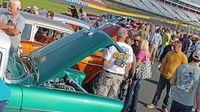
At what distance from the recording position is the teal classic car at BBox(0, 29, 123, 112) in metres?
4.28

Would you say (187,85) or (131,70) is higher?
(187,85)

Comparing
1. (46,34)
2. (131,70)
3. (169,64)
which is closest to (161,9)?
(46,34)

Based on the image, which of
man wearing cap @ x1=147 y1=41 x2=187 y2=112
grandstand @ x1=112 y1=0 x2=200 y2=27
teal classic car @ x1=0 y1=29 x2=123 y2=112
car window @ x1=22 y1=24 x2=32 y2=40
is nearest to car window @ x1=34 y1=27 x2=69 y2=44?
car window @ x1=22 y1=24 x2=32 y2=40

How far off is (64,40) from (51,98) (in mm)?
1651

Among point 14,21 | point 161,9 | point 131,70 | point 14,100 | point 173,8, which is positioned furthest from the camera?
point 173,8

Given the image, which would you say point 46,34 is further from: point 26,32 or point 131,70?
point 131,70

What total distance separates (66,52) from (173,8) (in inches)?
3255

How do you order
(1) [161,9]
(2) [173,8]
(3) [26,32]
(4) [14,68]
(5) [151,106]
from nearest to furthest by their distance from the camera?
1. (4) [14,68]
2. (3) [26,32]
3. (5) [151,106]
4. (1) [161,9]
5. (2) [173,8]

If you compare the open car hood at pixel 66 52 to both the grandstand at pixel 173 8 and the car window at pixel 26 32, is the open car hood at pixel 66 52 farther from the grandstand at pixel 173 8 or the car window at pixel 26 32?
the grandstand at pixel 173 8

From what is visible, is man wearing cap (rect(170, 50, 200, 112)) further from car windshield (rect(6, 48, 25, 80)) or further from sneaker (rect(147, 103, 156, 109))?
sneaker (rect(147, 103, 156, 109))

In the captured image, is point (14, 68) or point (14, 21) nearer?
point (14, 68)

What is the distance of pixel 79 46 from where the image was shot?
17.5 ft

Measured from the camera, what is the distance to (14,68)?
15.2 feet

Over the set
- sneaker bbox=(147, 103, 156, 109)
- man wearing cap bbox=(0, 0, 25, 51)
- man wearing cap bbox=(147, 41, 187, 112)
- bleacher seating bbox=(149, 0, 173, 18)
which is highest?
man wearing cap bbox=(0, 0, 25, 51)
